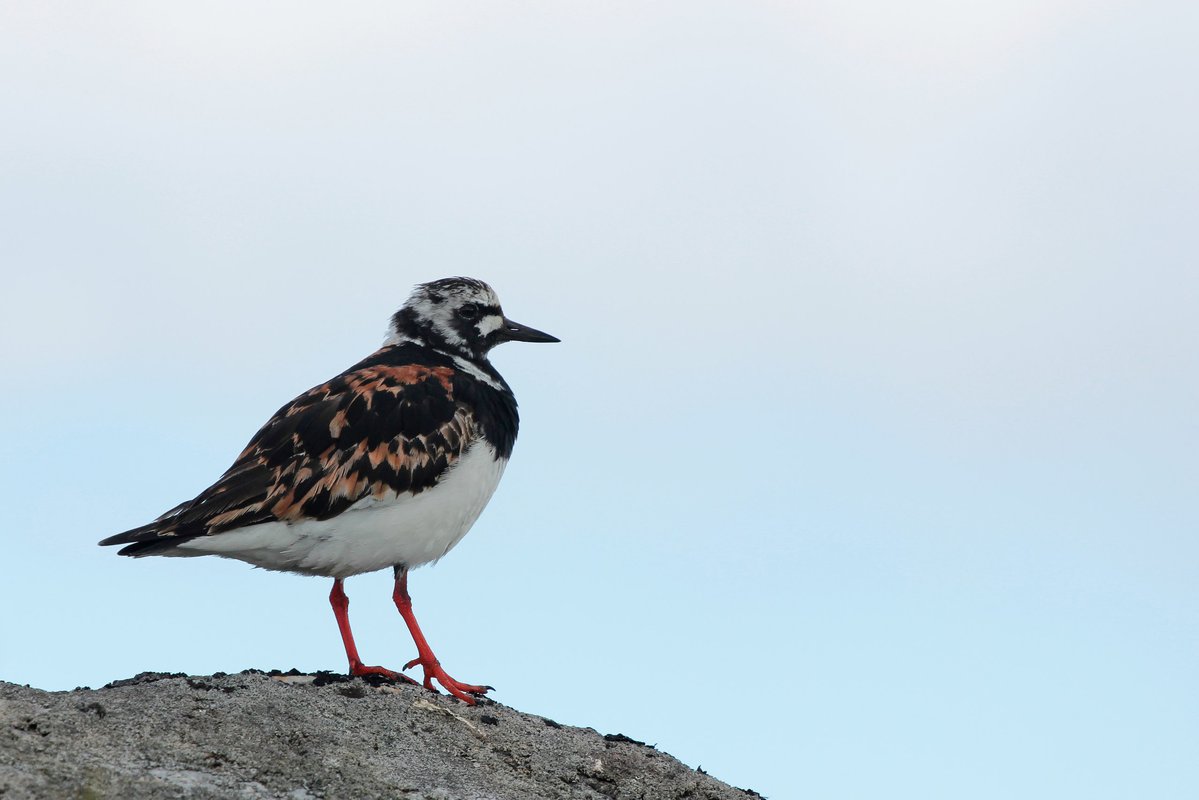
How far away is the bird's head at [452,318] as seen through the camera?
1432 centimetres

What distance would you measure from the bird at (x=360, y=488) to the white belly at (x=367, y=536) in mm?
11

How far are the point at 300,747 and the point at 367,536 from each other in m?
2.72

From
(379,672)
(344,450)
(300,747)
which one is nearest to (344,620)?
(379,672)

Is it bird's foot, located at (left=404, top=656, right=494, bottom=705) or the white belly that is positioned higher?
the white belly

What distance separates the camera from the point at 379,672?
11930 mm

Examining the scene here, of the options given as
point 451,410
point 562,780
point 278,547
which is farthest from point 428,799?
point 451,410

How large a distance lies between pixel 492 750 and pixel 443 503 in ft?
8.69

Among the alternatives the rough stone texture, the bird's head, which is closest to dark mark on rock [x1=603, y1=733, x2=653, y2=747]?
the rough stone texture

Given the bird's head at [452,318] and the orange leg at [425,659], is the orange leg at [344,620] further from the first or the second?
the bird's head at [452,318]

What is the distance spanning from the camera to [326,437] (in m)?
12.2

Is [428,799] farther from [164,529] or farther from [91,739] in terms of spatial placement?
[164,529]

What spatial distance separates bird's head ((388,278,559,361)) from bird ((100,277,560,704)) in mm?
888

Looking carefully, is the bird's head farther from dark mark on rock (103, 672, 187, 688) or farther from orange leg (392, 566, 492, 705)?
dark mark on rock (103, 672, 187, 688)

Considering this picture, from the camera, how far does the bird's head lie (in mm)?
14320
